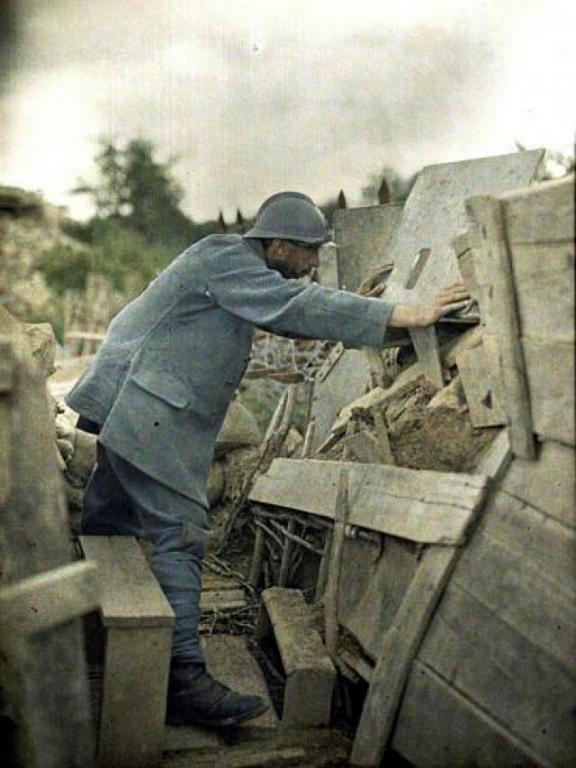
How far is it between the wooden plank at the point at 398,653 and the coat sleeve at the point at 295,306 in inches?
41.3

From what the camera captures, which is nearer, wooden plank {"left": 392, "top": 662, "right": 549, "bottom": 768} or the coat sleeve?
wooden plank {"left": 392, "top": 662, "right": 549, "bottom": 768}

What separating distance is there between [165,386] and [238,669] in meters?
1.40

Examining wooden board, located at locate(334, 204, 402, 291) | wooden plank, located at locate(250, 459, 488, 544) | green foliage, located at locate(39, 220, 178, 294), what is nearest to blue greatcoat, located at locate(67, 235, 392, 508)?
wooden plank, located at locate(250, 459, 488, 544)

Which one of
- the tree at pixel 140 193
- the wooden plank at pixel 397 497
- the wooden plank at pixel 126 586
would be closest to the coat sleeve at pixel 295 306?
the wooden plank at pixel 397 497

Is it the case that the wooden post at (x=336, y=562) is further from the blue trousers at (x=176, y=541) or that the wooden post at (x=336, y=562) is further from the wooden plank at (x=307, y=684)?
the blue trousers at (x=176, y=541)

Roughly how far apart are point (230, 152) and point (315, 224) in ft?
7.93

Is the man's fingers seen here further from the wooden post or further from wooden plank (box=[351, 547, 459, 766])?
wooden plank (box=[351, 547, 459, 766])

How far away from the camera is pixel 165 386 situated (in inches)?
172

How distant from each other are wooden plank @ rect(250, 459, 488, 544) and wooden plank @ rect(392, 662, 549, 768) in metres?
0.52

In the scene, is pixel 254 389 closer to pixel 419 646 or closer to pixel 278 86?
pixel 278 86

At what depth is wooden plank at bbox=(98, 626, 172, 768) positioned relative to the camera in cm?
360

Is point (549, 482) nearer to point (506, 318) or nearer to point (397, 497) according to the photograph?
point (506, 318)

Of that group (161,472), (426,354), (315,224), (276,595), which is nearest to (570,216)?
(426,354)

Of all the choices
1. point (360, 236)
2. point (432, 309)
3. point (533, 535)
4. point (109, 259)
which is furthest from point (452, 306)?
point (109, 259)
